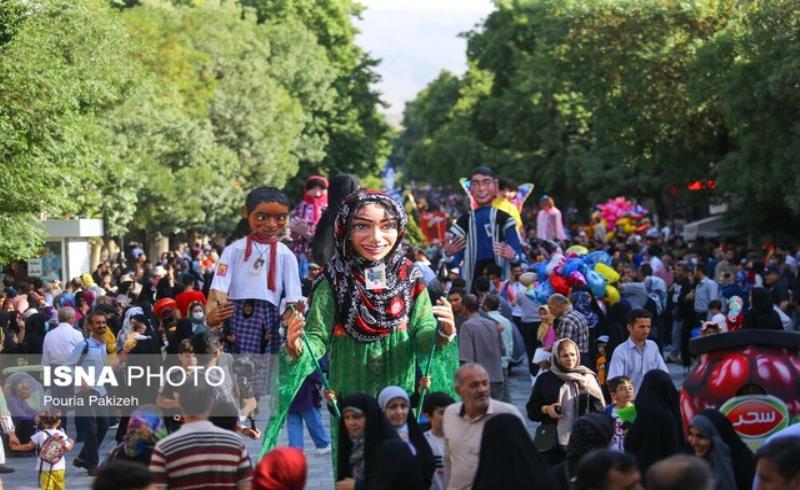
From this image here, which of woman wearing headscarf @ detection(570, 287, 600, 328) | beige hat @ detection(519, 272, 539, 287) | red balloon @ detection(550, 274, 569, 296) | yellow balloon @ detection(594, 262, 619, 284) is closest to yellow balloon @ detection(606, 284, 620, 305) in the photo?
yellow balloon @ detection(594, 262, 619, 284)

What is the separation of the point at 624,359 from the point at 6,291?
46.4ft

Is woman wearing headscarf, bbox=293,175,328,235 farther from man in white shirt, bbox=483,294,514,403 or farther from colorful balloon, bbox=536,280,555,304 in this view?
man in white shirt, bbox=483,294,514,403

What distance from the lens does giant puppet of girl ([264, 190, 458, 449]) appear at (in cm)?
1262

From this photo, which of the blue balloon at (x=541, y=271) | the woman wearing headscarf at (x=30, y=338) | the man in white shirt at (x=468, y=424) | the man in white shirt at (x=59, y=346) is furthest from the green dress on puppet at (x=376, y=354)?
the blue balloon at (x=541, y=271)

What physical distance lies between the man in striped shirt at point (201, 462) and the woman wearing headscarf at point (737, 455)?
8.33ft

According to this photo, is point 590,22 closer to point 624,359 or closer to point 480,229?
point 480,229

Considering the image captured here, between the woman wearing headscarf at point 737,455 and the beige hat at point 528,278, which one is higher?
the beige hat at point 528,278

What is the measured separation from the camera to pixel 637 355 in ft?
48.3

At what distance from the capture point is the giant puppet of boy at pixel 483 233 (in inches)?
871

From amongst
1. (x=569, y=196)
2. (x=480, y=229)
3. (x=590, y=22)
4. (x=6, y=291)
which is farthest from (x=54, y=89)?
(x=569, y=196)

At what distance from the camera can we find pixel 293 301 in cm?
1475

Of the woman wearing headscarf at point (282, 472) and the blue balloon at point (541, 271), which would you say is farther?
the blue balloon at point (541, 271)

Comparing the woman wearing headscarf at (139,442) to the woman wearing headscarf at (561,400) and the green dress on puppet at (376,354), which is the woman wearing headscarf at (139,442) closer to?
the green dress on puppet at (376,354)

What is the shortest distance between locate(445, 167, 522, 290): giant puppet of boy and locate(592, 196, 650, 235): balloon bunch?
2671 centimetres
